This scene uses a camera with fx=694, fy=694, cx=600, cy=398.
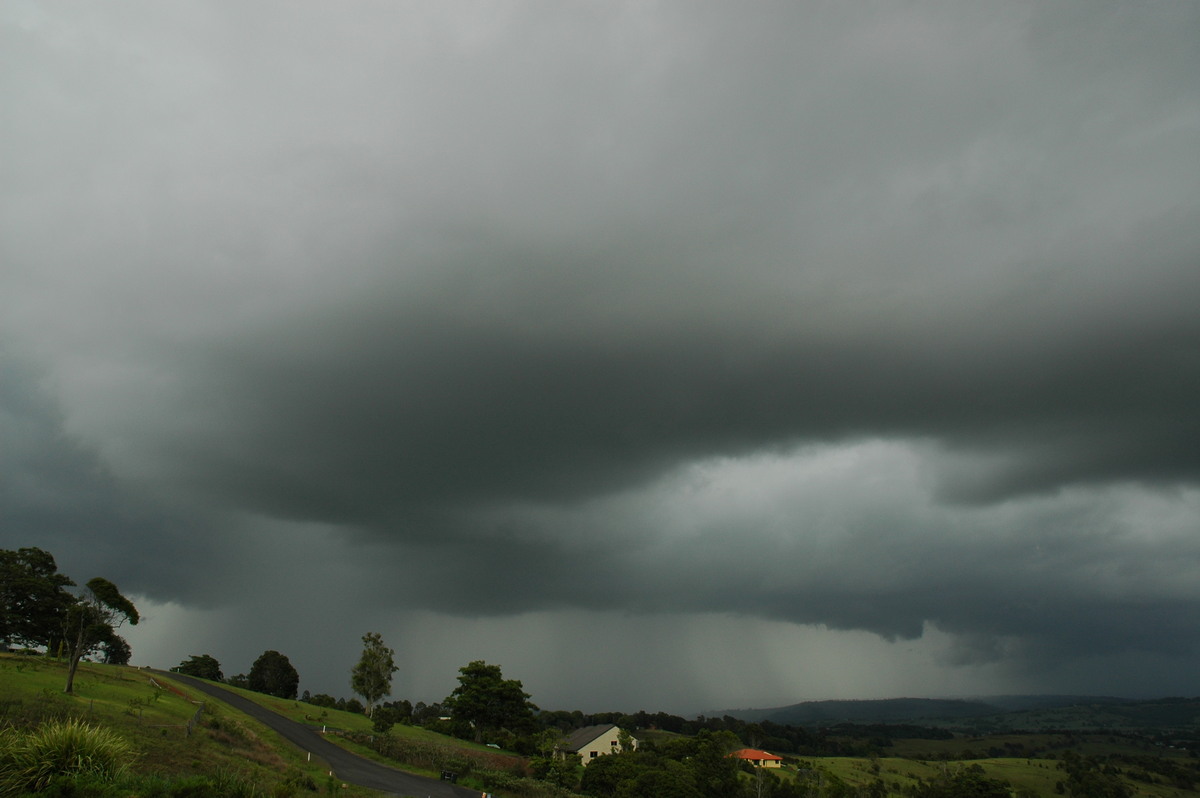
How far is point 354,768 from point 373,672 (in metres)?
43.7

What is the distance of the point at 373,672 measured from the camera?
97188 mm

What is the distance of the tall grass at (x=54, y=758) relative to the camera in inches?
785

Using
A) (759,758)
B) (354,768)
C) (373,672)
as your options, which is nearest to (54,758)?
(354,768)

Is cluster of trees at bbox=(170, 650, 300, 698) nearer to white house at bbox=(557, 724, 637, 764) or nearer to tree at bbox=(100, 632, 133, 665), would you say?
tree at bbox=(100, 632, 133, 665)

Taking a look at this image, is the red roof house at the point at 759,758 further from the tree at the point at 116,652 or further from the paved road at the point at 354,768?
the tree at the point at 116,652

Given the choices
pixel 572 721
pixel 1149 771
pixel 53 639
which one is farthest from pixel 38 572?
pixel 1149 771

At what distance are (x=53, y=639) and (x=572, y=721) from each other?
12044 cm

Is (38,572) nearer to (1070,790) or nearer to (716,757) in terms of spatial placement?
(716,757)

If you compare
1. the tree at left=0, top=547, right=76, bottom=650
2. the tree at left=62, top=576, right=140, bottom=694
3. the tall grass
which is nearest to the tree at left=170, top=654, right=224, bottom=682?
the tree at left=0, top=547, right=76, bottom=650

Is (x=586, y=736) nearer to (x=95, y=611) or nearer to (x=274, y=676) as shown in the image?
(x=274, y=676)

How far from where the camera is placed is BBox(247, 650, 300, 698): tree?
118m

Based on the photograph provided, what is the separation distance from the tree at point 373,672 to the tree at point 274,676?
28500 millimetres

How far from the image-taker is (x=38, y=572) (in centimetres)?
9706

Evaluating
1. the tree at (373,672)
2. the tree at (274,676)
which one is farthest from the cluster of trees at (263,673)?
the tree at (373,672)
